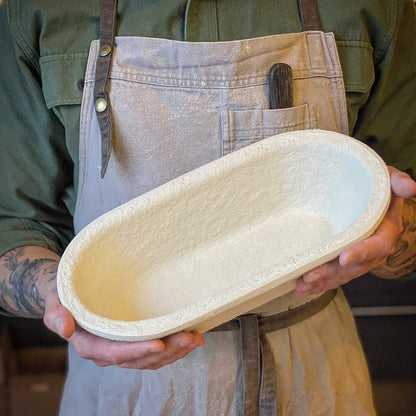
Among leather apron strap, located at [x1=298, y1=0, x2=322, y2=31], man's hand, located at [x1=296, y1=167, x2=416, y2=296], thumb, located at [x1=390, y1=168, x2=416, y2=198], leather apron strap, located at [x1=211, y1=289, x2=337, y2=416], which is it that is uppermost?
leather apron strap, located at [x1=298, y1=0, x2=322, y2=31]

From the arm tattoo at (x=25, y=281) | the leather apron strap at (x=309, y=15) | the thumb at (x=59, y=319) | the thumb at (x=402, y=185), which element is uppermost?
the leather apron strap at (x=309, y=15)

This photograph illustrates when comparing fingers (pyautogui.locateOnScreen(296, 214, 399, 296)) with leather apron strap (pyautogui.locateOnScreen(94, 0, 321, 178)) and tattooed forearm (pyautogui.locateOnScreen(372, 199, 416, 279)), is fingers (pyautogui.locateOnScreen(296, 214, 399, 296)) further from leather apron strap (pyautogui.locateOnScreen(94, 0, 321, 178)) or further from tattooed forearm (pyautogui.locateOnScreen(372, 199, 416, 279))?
leather apron strap (pyautogui.locateOnScreen(94, 0, 321, 178))

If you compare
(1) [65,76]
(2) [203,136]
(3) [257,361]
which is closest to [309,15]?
(2) [203,136]

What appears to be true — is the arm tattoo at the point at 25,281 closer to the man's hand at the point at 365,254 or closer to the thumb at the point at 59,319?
the thumb at the point at 59,319

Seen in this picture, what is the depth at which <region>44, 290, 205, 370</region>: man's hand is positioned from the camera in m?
0.55

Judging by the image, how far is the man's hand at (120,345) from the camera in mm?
548

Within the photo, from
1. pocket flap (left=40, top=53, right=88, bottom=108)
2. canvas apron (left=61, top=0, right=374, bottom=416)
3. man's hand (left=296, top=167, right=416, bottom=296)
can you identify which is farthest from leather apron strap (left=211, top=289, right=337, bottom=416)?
pocket flap (left=40, top=53, right=88, bottom=108)

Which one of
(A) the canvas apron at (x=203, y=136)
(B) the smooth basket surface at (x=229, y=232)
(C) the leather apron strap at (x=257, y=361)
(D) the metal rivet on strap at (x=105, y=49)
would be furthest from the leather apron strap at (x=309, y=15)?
(C) the leather apron strap at (x=257, y=361)

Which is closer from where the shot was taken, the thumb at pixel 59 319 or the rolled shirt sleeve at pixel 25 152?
the thumb at pixel 59 319

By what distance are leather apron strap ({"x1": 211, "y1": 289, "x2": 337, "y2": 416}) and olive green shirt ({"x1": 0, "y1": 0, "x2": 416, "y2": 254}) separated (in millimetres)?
255

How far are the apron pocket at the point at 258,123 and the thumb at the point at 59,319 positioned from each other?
25 cm

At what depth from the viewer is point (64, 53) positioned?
676mm

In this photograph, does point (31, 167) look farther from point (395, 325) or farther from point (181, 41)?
point (395, 325)

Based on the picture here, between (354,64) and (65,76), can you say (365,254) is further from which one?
(65,76)
